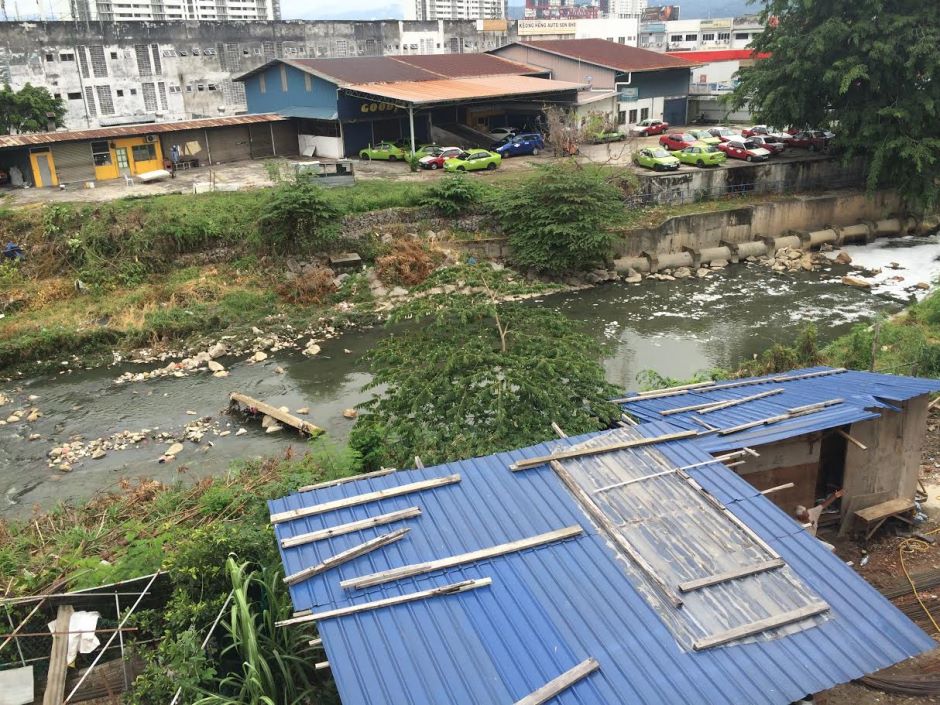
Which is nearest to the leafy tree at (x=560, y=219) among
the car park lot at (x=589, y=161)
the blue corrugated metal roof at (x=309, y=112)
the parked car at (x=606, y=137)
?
the car park lot at (x=589, y=161)

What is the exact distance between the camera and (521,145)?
37.1m

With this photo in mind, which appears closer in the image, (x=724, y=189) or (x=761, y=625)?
(x=761, y=625)

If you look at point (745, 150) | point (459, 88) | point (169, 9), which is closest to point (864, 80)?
point (745, 150)

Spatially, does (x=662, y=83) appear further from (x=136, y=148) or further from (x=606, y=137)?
(x=136, y=148)

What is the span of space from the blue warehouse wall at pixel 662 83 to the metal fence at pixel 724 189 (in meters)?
13.7

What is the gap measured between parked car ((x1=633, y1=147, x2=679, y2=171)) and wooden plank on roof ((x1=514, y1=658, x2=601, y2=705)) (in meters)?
29.7

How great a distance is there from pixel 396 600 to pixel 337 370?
48.4 ft

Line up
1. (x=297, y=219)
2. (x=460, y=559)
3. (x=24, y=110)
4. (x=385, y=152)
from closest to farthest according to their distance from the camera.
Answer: (x=460, y=559), (x=297, y=219), (x=24, y=110), (x=385, y=152)

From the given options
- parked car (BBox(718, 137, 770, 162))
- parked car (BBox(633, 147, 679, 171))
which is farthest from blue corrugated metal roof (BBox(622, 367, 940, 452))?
parked car (BBox(718, 137, 770, 162))

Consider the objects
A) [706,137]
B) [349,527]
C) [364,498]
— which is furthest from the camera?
[706,137]

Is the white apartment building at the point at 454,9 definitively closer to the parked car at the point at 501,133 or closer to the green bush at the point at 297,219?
the parked car at the point at 501,133

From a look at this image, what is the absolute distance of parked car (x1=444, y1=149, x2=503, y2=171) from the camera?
3316 cm

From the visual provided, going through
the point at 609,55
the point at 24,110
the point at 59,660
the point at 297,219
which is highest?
the point at 609,55

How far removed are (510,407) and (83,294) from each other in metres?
18.3
